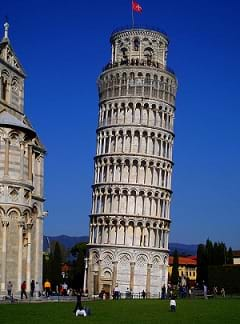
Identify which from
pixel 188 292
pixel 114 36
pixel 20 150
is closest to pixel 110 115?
pixel 114 36

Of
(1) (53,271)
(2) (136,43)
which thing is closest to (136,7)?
(2) (136,43)

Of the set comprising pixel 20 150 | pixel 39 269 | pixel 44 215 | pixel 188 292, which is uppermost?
pixel 20 150

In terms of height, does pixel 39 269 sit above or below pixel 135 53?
below

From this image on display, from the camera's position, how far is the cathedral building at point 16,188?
41.0 metres

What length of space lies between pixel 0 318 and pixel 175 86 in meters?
57.1

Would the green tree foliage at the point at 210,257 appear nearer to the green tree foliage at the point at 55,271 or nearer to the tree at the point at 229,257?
the tree at the point at 229,257

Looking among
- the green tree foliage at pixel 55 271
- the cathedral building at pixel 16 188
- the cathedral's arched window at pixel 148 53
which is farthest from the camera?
the green tree foliage at pixel 55 271

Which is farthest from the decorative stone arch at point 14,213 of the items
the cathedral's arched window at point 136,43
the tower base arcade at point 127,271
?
the cathedral's arched window at point 136,43

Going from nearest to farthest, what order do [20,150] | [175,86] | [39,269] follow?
1. [20,150]
2. [39,269]
3. [175,86]

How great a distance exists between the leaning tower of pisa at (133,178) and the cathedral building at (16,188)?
26.0m

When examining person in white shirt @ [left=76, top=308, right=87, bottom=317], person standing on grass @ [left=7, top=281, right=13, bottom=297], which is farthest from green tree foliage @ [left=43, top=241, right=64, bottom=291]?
person in white shirt @ [left=76, top=308, right=87, bottom=317]

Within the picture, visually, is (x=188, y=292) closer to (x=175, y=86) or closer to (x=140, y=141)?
(x=140, y=141)

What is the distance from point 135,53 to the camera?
78.6 metres

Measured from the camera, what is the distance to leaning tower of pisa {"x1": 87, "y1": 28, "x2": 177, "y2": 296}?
7250 cm
